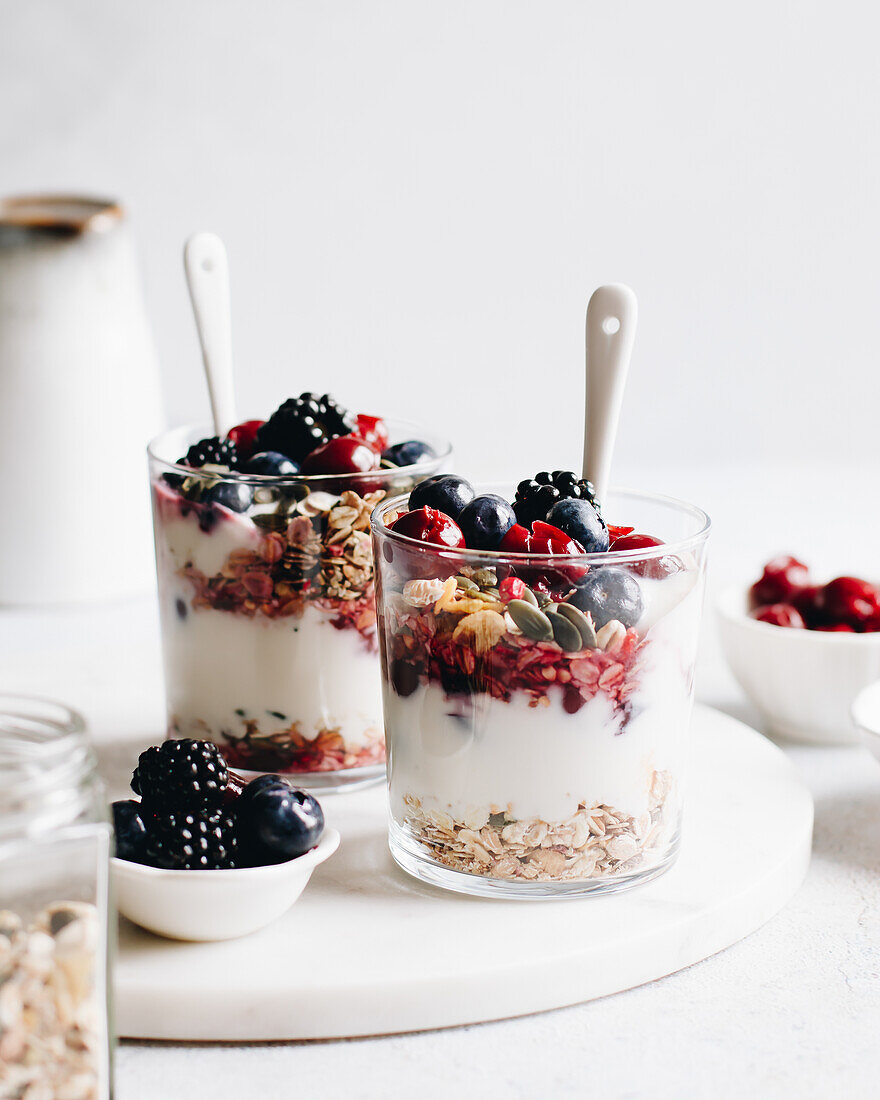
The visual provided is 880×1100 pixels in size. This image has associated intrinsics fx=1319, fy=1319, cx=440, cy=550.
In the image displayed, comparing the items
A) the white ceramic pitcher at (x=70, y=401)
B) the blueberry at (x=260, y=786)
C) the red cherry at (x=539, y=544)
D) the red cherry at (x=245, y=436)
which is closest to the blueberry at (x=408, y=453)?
the red cherry at (x=245, y=436)

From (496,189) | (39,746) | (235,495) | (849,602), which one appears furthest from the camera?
(496,189)

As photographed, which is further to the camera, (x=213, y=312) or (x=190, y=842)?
(x=213, y=312)

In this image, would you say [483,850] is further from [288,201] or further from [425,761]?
[288,201]

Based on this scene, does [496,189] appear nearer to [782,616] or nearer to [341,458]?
[782,616]

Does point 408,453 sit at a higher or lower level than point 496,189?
lower

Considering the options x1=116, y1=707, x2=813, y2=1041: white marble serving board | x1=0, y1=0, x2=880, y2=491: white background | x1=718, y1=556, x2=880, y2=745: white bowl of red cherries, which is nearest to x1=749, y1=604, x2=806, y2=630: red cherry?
x1=718, y1=556, x2=880, y2=745: white bowl of red cherries

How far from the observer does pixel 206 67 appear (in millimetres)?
2061

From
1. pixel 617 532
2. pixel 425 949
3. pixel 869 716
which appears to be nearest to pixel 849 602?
pixel 869 716

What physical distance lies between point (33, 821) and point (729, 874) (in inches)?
20.9

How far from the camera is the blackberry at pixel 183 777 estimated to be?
0.89 m

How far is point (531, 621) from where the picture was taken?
85 centimetres

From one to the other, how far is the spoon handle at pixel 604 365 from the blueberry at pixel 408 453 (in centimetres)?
16

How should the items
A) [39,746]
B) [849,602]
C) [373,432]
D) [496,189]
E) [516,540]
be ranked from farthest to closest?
[496,189] → [849,602] → [373,432] → [516,540] → [39,746]

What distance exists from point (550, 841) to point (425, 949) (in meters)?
0.11
